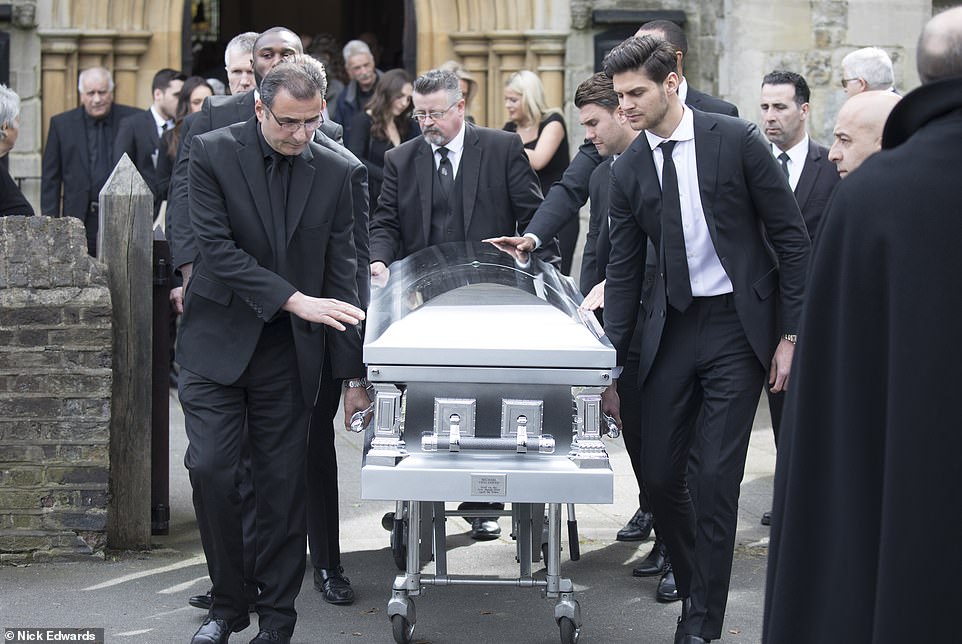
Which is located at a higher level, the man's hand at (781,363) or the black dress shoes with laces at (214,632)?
the man's hand at (781,363)

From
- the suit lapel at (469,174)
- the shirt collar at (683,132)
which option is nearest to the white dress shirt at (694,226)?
the shirt collar at (683,132)

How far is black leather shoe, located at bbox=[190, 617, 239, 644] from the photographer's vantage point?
4605 mm

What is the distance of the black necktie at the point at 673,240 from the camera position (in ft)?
15.6

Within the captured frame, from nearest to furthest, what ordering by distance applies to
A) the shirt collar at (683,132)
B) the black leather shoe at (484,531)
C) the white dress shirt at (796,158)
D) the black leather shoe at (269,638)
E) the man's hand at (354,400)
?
the black leather shoe at (269,638) → the shirt collar at (683,132) → the man's hand at (354,400) → the black leather shoe at (484,531) → the white dress shirt at (796,158)

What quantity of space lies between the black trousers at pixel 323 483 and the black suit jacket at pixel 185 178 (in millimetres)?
471

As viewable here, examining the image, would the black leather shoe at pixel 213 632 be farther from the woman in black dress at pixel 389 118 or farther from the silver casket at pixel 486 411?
the woman in black dress at pixel 389 118

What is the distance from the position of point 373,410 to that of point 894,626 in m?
2.21

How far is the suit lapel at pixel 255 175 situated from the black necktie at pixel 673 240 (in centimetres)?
125

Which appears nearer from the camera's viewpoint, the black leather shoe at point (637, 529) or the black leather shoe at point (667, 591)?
the black leather shoe at point (667, 591)

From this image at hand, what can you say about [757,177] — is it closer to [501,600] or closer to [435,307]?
[435,307]

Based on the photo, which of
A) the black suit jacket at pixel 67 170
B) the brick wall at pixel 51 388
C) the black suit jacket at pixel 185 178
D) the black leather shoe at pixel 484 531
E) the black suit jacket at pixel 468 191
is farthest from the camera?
the black suit jacket at pixel 67 170

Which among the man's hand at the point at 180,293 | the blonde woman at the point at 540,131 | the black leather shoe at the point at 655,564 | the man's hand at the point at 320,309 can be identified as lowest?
the black leather shoe at the point at 655,564

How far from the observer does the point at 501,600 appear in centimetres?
538

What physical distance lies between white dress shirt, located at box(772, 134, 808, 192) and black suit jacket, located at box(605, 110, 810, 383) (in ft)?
5.94
